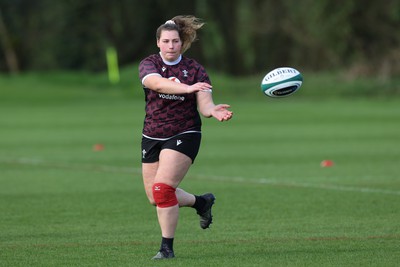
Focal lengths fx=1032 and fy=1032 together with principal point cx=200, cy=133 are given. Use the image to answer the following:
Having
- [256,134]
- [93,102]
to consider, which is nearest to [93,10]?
[93,102]

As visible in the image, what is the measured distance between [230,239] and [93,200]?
4.19 metres

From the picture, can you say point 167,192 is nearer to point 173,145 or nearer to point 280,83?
point 173,145

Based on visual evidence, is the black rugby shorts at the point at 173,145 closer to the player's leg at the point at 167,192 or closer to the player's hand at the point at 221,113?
the player's leg at the point at 167,192

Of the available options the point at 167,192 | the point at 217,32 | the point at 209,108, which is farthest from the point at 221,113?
the point at 217,32

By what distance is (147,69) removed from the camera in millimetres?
9969

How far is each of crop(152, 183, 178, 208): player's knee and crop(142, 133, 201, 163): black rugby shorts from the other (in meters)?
0.38

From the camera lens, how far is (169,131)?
997cm

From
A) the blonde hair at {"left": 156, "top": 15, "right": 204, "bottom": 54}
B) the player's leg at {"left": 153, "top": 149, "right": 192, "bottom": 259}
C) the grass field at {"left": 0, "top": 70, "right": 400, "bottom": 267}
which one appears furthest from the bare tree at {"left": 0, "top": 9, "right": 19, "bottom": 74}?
the player's leg at {"left": 153, "top": 149, "right": 192, "bottom": 259}

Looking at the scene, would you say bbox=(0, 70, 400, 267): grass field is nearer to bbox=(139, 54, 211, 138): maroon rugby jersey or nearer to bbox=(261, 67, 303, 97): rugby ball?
bbox=(139, 54, 211, 138): maroon rugby jersey

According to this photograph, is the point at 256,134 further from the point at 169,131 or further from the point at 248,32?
the point at 248,32

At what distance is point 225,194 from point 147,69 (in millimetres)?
5657

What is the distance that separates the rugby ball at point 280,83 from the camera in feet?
33.7

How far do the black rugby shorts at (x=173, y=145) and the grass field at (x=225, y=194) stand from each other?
958 mm

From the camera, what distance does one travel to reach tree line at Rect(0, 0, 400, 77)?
189ft
